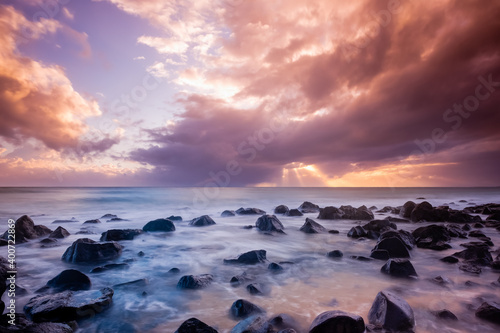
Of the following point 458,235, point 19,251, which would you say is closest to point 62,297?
point 19,251

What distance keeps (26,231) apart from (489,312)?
15.1 m

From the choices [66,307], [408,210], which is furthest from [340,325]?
[408,210]

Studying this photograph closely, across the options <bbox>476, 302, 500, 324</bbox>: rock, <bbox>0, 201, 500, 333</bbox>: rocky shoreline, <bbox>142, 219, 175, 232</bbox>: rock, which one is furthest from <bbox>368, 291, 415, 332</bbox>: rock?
<bbox>142, 219, 175, 232</bbox>: rock

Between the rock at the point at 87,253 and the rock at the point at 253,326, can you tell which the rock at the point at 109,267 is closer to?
the rock at the point at 87,253

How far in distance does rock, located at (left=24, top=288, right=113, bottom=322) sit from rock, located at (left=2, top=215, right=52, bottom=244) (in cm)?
796

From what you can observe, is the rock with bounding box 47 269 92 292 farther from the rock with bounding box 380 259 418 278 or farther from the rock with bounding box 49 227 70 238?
the rock with bounding box 380 259 418 278

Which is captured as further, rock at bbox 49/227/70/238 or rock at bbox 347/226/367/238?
rock at bbox 347/226/367/238

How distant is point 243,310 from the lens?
425 cm

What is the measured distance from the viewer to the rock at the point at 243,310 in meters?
4.21

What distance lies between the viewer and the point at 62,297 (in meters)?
4.25

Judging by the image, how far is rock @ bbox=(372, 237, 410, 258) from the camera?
7.79m

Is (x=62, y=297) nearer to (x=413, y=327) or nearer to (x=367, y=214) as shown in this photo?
(x=413, y=327)

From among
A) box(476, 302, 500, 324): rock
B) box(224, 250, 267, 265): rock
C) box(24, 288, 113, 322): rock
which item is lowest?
box(224, 250, 267, 265): rock

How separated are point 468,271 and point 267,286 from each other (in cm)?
524
